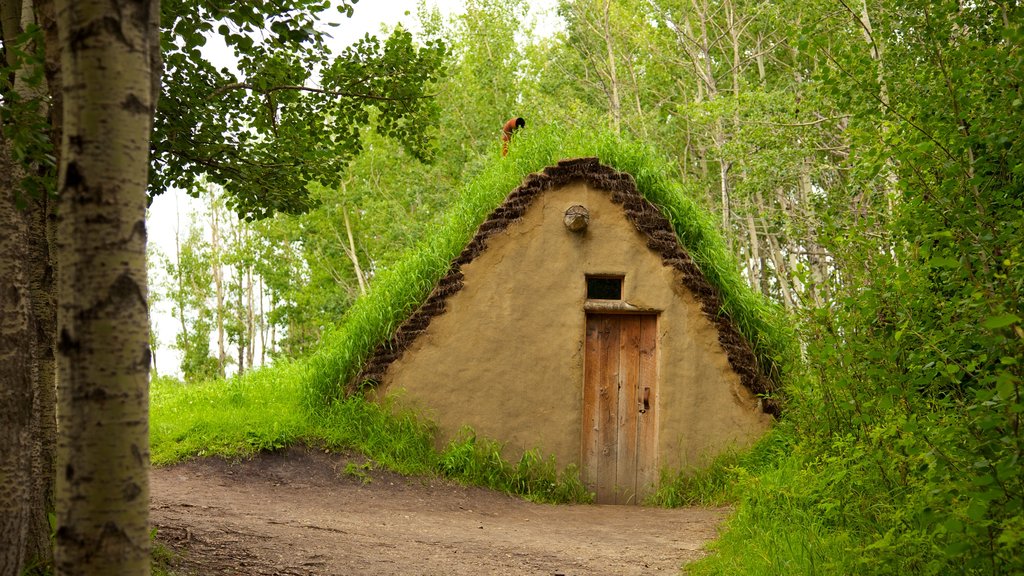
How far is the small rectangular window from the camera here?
10102mm

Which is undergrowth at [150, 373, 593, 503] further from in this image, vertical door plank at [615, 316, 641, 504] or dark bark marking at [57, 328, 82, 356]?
dark bark marking at [57, 328, 82, 356]

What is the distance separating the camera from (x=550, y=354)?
31.2 feet

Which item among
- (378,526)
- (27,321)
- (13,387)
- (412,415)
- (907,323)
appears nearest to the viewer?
(13,387)

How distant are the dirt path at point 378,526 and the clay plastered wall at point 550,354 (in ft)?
2.97

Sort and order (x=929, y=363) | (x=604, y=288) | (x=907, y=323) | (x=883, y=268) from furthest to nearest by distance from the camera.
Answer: (x=604, y=288), (x=883, y=268), (x=907, y=323), (x=929, y=363)

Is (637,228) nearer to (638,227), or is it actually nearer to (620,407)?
(638,227)

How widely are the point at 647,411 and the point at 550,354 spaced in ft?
4.32

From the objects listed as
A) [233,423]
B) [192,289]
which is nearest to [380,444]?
[233,423]

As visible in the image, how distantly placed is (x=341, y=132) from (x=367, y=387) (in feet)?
10.1

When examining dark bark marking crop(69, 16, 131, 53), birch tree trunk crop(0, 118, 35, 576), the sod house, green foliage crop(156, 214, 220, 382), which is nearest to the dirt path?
the sod house

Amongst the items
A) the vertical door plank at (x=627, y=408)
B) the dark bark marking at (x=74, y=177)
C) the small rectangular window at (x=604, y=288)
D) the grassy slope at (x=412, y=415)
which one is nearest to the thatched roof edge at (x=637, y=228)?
the grassy slope at (x=412, y=415)

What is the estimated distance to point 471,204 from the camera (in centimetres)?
1029

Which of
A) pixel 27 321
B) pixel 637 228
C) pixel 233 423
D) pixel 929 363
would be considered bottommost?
pixel 233 423

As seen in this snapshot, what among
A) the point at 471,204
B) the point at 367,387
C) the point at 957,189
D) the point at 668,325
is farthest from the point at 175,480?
the point at 957,189
